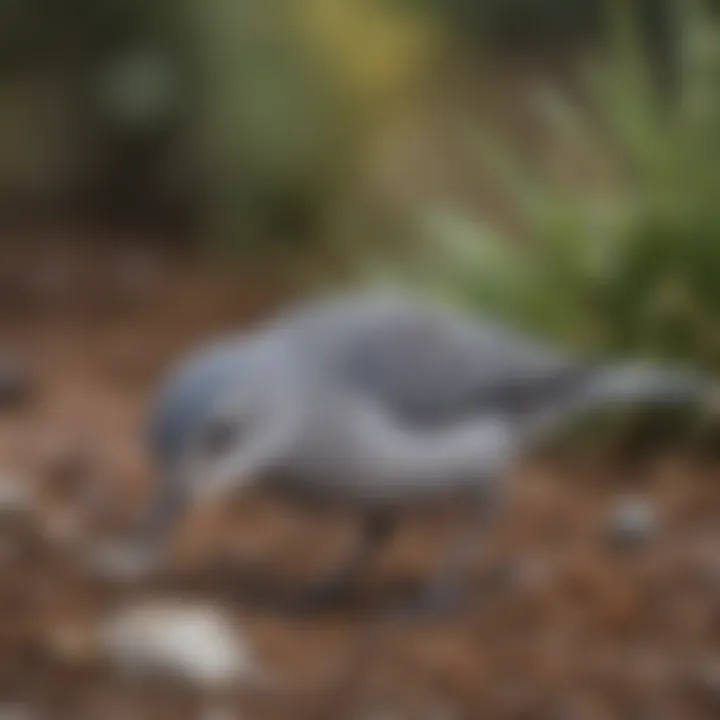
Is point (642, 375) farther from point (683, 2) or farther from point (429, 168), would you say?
point (429, 168)

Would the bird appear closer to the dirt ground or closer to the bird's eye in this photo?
the bird's eye

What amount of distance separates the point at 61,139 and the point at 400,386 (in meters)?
3.81

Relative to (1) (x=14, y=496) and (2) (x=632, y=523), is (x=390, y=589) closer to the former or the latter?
(2) (x=632, y=523)

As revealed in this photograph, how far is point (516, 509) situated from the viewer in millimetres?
3889

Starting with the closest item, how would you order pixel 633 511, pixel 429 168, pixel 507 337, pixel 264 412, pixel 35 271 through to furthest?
pixel 264 412, pixel 507 337, pixel 633 511, pixel 35 271, pixel 429 168

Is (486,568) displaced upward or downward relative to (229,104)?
downward

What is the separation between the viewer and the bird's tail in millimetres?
3336

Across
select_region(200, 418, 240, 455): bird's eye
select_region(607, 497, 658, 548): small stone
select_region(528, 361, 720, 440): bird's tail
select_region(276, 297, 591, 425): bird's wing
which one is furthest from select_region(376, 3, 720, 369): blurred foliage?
select_region(200, 418, 240, 455): bird's eye

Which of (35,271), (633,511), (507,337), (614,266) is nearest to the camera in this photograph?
(507,337)

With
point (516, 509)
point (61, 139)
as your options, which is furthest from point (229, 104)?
point (516, 509)

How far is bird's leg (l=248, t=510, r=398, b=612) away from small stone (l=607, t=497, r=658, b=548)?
45 centimetres

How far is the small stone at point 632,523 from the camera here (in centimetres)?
364

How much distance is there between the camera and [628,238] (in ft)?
13.8

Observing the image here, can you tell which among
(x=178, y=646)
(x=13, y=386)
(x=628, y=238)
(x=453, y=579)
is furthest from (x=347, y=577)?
(x=13, y=386)
